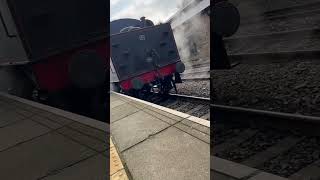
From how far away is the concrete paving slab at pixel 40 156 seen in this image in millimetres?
3898

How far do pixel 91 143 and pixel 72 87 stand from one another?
121 inches

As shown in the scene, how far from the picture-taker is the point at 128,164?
12.8 ft

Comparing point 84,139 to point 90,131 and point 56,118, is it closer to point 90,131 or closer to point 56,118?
point 90,131

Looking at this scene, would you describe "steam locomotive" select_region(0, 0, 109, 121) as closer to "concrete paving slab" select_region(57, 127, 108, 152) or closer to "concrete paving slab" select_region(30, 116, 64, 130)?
"concrete paving slab" select_region(30, 116, 64, 130)

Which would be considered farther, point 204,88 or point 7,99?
point 204,88

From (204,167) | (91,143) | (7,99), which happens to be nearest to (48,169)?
(91,143)

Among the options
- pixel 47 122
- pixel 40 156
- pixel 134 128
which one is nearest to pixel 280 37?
pixel 134 128

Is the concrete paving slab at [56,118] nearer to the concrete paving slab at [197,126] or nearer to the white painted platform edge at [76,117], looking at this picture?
the white painted platform edge at [76,117]

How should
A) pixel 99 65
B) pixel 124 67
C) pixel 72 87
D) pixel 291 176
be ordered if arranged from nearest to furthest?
pixel 291 176
pixel 99 65
pixel 72 87
pixel 124 67

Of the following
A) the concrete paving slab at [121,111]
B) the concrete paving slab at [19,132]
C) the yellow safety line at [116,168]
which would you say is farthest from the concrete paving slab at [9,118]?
the yellow safety line at [116,168]

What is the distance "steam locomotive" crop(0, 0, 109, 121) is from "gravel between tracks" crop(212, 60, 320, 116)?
9.55ft

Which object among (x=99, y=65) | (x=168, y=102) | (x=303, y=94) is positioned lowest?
(x=168, y=102)

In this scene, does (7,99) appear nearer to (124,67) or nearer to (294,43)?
(124,67)

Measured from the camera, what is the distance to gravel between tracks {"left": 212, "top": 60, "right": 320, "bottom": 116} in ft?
18.3
